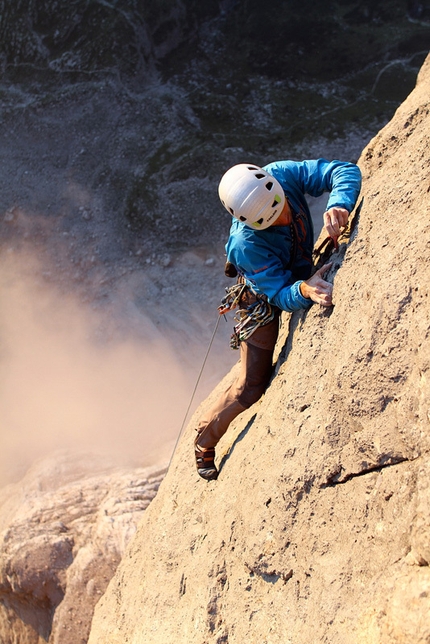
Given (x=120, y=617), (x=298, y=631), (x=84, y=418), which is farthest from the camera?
(x=84, y=418)

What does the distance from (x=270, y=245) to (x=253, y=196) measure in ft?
1.82

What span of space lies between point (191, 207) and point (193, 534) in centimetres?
1303

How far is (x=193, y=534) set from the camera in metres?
6.15

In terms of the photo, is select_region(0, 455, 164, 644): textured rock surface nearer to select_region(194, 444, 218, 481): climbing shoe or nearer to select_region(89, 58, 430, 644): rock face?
select_region(89, 58, 430, 644): rock face

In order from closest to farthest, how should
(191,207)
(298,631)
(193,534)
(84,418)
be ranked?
(298,631) → (193,534) → (84,418) → (191,207)

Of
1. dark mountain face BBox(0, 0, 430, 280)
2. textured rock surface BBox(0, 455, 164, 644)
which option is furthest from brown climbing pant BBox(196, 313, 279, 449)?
dark mountain face BBox(0, 0, 430, 280)

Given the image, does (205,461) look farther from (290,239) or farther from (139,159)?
(139,159)

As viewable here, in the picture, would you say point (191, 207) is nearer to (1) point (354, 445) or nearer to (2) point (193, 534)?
(2) point (193, 534)

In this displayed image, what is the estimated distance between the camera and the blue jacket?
16.3 ft

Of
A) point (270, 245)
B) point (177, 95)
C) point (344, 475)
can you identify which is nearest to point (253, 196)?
point (270, 245)

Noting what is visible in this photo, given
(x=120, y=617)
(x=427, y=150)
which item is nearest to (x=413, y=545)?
(x=427, y=150)

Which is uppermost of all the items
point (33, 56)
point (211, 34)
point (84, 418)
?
point (33, 56)

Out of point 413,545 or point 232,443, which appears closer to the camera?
point 413,545

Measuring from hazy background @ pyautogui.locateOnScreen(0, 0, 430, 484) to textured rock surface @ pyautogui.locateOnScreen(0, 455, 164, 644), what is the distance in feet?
6.10
